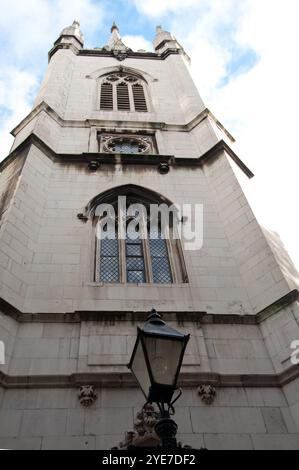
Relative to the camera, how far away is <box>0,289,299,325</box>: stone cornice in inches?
312

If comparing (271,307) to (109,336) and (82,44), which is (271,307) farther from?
(82,44)

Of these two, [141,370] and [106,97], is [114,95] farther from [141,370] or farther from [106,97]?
[141,370]

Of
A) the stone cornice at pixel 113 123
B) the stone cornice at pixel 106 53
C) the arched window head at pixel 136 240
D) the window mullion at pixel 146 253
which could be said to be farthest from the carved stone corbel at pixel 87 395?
the stone cornice at pixel 106 53

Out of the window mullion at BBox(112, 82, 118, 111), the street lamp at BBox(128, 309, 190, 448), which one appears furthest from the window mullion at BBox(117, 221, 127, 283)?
the window mullion at BBox(112, 82, 118, 111)

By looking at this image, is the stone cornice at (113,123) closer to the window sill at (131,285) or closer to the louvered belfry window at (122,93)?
the louvered belfry window at (122,93)

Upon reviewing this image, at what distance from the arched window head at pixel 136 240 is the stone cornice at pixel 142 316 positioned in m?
1.28

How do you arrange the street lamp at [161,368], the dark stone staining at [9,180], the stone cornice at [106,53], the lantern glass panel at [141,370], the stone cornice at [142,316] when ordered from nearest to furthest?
1. the street lamp at [161,368]
2. the lantern glass panel at [141,370]
3. the stone cornice at [142,316]
4. the dark stone staining at [9,180]
5. the stone cornice at [106,53]

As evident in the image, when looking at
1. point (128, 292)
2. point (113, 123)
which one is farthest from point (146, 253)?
point (113, 123)

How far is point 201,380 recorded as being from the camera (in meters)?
7.20

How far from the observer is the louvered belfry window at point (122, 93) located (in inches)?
703

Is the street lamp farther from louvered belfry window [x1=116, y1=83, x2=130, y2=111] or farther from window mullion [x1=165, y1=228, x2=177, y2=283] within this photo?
louvered belfry window [x1=116, y1=83, x2=130, y2=111]

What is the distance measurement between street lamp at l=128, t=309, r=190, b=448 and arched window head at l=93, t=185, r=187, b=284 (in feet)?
16.6

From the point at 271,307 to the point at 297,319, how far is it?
595 mm

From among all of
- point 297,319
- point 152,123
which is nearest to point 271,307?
point 297,319
